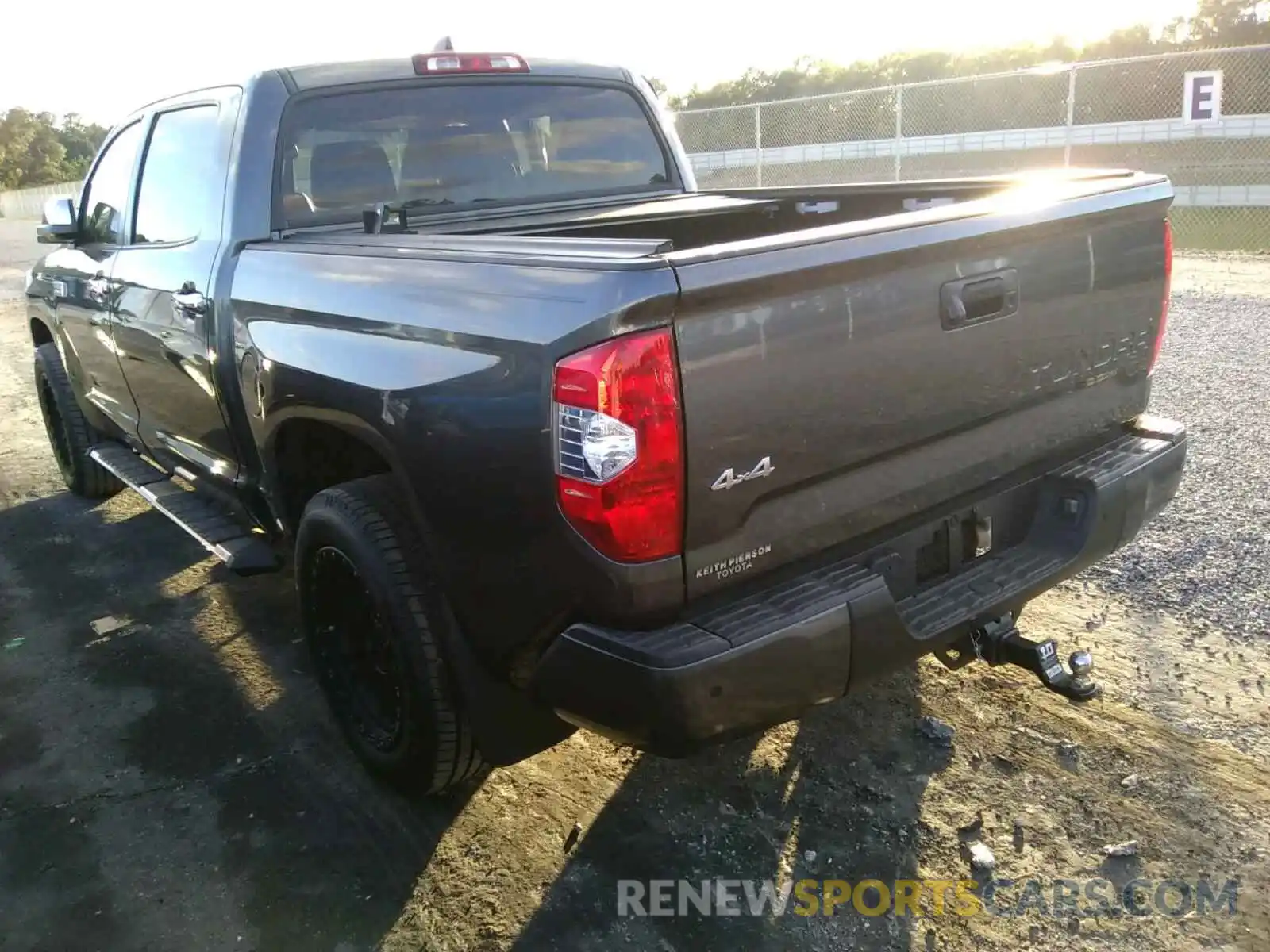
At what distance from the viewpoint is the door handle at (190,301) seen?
358 centimetres

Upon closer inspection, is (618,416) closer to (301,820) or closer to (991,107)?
(301,820)

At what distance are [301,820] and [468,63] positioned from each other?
279 centimetres

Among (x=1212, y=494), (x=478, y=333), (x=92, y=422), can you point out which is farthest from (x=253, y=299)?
(x=1212, y=494)

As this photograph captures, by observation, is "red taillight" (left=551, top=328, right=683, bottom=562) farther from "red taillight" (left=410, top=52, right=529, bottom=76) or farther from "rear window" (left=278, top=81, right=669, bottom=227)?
"red taillight" (left=410, top=52, right=529, bottom=76)

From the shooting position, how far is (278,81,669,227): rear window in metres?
3.71

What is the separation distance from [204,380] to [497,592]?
1.83m

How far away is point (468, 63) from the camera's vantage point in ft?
13.4

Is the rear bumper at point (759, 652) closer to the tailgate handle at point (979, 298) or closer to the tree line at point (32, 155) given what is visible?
the tailgate handle at point (979, 298)

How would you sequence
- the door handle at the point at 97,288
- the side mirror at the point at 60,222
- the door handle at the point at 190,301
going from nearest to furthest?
the door handle at the point at 190,301, the door handle at the point at 97,288, the side mirror at the point at 60,222

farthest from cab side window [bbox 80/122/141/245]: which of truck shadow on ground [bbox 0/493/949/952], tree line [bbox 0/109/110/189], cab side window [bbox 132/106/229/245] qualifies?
tree line [bbox 0/109/110/189]

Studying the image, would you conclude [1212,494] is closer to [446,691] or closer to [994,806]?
[994,806]

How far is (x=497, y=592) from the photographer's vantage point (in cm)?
239

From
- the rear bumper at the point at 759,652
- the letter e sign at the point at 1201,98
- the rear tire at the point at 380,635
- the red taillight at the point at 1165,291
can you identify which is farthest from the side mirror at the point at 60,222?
the letter e sign at the point at 1201,98

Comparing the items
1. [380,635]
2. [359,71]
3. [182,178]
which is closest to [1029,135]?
[359,71]
